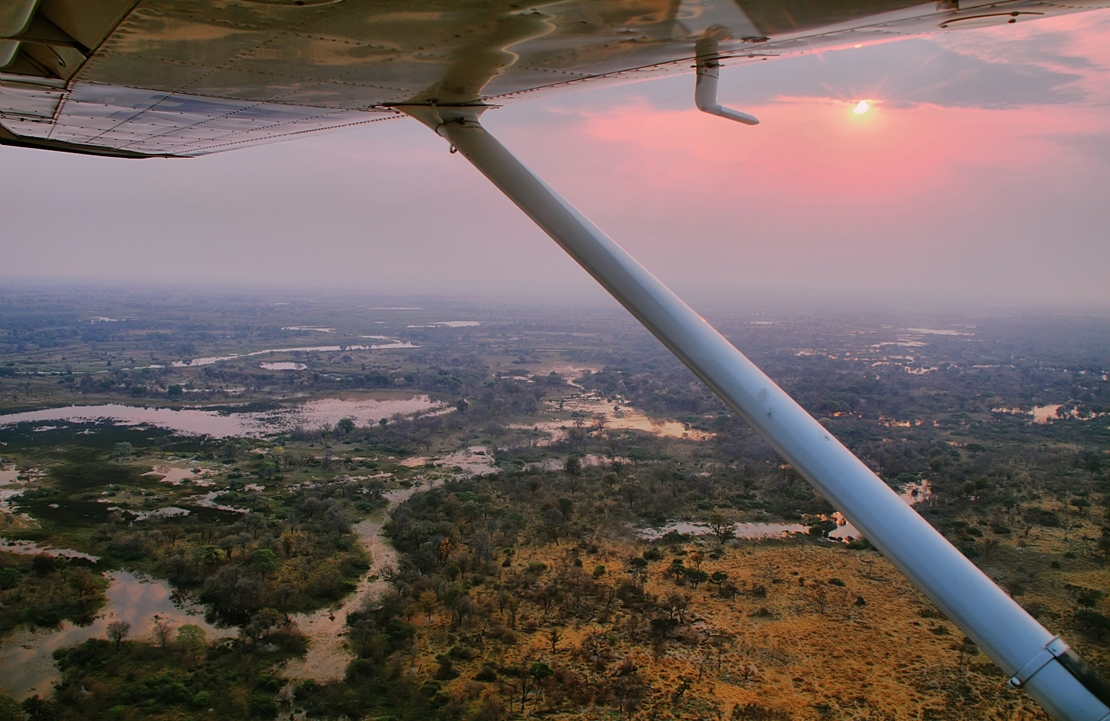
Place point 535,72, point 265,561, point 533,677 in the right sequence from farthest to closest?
point 265,561
point 533,677
point 535,72

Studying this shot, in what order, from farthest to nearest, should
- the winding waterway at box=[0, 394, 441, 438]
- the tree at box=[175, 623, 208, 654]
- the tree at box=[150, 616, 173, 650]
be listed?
1. the winding waterway at box=[0, 394, 441, 438]
2. the tree at box=[150, 616, 173, 650]
3. the tree at box=[175, 623, 208, 654]

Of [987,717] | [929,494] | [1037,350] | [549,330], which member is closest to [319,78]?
[987,717]

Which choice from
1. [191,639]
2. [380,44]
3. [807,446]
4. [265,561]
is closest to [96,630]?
[191,639]

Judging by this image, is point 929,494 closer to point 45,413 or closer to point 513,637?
point 513,637

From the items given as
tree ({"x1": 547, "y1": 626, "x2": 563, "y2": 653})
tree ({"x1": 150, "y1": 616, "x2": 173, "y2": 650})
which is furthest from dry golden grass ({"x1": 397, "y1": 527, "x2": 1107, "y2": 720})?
tree ({"x1": 150, "y1": 616, "x2": 173, "y2": 650})

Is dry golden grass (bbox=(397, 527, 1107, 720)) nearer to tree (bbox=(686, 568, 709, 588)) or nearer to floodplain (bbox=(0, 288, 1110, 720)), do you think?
floodplain (bbox=(0, 288, 1110, 720))

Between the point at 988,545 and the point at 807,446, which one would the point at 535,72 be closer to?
the point at 807,446
